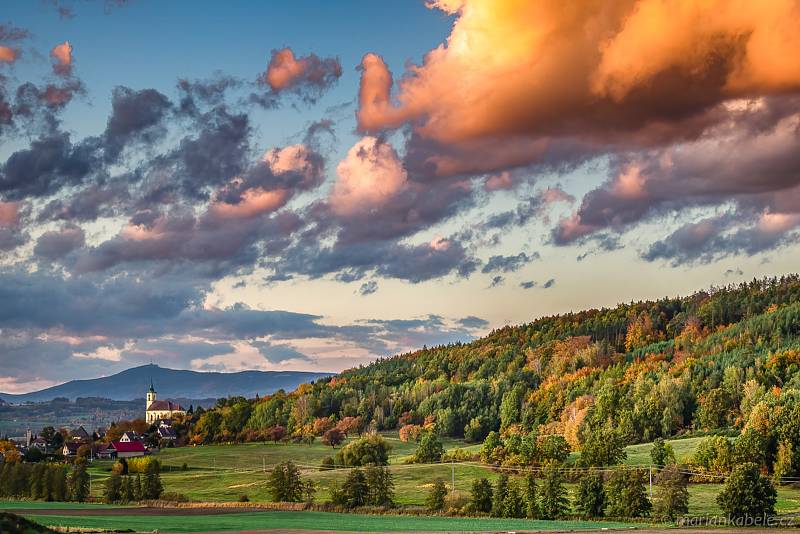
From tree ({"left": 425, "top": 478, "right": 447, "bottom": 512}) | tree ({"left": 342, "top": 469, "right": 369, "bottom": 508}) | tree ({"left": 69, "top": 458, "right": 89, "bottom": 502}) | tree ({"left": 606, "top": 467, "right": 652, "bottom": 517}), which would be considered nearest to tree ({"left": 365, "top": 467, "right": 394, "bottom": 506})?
tree ({"left": 342, "top": 469, "right": 369, "bottom": 508})

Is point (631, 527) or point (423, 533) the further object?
point (631, 527)

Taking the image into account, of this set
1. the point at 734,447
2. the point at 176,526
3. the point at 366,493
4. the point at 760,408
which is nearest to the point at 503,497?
the point at 366,493

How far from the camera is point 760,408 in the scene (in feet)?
→ 544

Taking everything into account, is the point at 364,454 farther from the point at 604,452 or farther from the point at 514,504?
the point at 514,504

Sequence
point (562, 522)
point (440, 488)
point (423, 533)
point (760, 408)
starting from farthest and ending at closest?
point (760, 408) < point (440, 488) < point (562, 522) < point (423, 533)

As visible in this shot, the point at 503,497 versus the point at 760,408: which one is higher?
the point at 760,408

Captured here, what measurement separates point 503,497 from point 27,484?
3257 inches

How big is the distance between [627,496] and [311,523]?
34.0 m

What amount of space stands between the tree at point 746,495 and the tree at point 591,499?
1318cm

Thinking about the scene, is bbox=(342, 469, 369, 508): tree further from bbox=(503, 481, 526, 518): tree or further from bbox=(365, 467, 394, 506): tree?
bbox=(503, 481, 526, 518): tree

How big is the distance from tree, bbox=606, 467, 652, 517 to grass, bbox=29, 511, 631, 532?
4.43 m

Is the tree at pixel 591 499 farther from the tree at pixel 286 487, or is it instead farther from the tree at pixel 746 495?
the tree at pixel 286 487

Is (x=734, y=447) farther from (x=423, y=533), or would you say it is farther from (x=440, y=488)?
(x=423, y=533)

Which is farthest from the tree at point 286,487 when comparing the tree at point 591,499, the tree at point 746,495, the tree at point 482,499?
the tree at point 746,495
